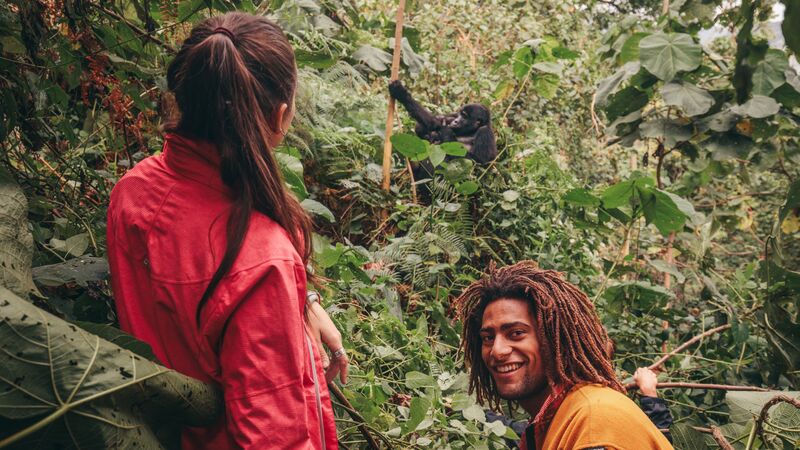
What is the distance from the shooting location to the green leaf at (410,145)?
123 inches

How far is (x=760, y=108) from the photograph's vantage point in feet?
10.7

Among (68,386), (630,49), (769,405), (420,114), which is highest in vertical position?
(630,49)

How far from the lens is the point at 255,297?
3.30 feet

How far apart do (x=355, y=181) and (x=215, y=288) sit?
2.63 m

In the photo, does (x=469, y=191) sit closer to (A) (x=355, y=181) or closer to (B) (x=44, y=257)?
(A) (x=355, y=181)

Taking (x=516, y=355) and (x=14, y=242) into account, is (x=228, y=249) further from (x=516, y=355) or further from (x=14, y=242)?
(x=516, y=355)

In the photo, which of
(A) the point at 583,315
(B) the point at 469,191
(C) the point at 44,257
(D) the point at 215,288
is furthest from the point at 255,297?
(B) the point at 469,191

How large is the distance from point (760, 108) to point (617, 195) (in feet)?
2.99

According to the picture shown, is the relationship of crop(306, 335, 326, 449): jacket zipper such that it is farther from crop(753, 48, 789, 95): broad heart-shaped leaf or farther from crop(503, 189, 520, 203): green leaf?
crop(753, 48, 789, 95): broad heart-shaped leaf

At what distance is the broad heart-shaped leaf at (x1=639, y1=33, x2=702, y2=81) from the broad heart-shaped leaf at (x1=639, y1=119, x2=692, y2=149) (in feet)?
1.07

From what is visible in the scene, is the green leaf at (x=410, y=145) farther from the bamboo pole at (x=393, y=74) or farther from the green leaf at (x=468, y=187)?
the green leaf at (x=468, y=187)

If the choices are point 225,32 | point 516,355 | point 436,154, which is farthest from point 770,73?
point 225,32

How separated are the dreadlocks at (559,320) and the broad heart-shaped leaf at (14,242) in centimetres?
128

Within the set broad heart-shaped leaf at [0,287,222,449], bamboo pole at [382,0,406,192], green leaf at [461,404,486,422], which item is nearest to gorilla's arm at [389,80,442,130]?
bamboo pole at [382,0,406,192]
